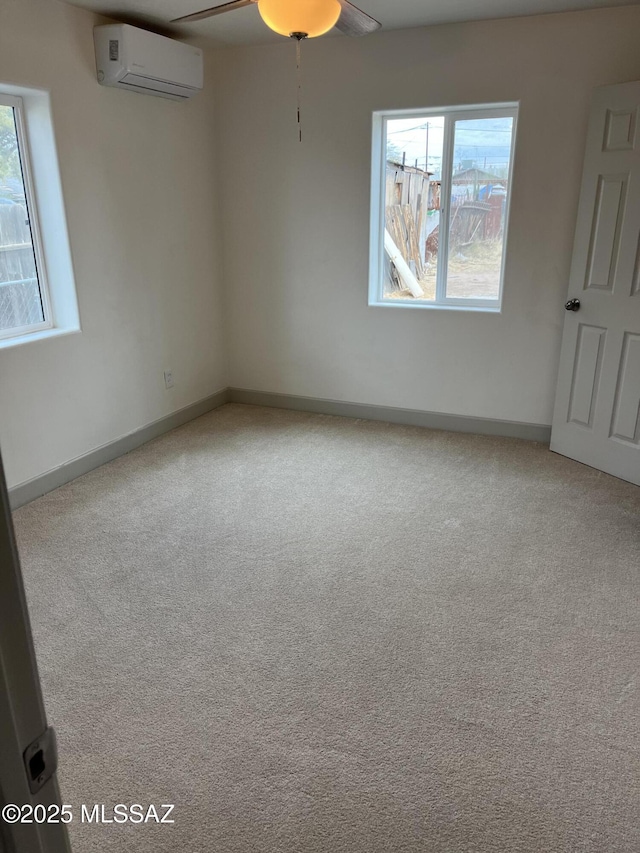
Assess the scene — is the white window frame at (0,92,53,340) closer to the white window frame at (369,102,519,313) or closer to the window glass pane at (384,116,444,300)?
the white window frame at (369,102,519,313)

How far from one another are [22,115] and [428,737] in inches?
139

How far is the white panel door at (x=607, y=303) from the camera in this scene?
3520 mm

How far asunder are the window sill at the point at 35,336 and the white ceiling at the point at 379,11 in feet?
5.63

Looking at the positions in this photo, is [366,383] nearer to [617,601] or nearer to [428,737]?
[617,601]

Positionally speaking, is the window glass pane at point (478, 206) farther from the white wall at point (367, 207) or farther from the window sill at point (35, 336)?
the window sill at point (35, 336)

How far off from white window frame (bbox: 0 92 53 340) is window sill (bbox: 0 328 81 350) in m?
0.03

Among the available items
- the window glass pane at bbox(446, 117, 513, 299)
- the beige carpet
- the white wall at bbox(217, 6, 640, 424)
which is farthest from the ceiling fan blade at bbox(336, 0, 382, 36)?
the beige carpet

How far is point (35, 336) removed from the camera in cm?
355

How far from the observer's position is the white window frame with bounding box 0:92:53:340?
3.36m

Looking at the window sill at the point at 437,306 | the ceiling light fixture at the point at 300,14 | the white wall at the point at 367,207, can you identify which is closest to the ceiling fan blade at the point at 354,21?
the ceiling light fixture at the point at 300,14

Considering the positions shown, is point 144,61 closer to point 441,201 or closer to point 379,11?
point 379,11

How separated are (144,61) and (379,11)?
1346mm

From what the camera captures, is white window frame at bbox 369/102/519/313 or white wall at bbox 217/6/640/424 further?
white window frame at bbox 369/102/519/313

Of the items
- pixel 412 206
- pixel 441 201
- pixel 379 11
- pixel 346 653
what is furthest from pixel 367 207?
pixel 346 653
